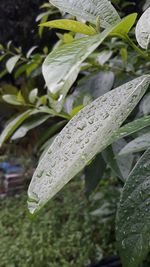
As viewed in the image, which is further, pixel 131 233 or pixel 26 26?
pixel 26 26

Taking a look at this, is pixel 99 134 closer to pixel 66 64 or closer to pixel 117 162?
pixel 66 64

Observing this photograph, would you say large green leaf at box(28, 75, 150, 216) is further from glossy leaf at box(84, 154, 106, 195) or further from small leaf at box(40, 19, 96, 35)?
glossy leaf at box(84, 154, 106, 195)

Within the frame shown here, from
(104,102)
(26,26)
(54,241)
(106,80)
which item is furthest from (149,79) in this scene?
(26,26)

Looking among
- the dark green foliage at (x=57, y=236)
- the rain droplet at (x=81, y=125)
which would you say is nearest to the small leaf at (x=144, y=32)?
the rain droplet at (x=81, y=125)

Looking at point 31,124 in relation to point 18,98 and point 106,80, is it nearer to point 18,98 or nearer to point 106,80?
point 18,98

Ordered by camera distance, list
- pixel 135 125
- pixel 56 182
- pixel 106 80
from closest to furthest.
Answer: pixel 56 182 → pixel 135 125 → pixel 106 80

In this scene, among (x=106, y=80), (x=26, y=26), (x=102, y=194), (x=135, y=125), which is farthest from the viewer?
(x=26, y=26)
